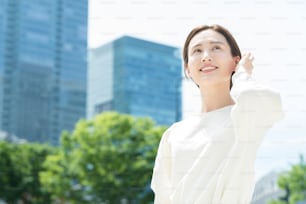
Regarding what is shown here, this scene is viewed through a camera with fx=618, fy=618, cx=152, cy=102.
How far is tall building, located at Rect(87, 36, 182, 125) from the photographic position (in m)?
8.66

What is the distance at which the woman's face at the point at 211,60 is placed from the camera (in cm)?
112

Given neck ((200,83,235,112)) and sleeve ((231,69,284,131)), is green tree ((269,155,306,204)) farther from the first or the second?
sleeve ((231,69,284,131))

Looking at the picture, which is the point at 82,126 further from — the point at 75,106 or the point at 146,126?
the point at 75,106

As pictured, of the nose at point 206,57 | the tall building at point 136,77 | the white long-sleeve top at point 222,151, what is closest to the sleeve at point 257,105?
the white long-sleeve top at point 222,151

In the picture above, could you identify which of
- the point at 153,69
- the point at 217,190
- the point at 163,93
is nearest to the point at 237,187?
the point at 217,190

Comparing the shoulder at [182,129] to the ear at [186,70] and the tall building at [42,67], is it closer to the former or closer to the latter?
the ear at [186,70]

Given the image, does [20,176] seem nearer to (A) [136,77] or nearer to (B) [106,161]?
(B) [106,161]

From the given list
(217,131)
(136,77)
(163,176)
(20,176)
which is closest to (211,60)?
(217,131)

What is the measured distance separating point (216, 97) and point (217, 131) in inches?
3.2

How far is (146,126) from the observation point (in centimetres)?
705

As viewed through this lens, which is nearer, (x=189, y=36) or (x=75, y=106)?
(x=189, y=36)

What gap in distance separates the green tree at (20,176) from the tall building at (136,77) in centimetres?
179

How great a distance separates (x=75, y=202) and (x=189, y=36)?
19.1 ft

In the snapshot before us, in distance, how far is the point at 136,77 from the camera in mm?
10086
